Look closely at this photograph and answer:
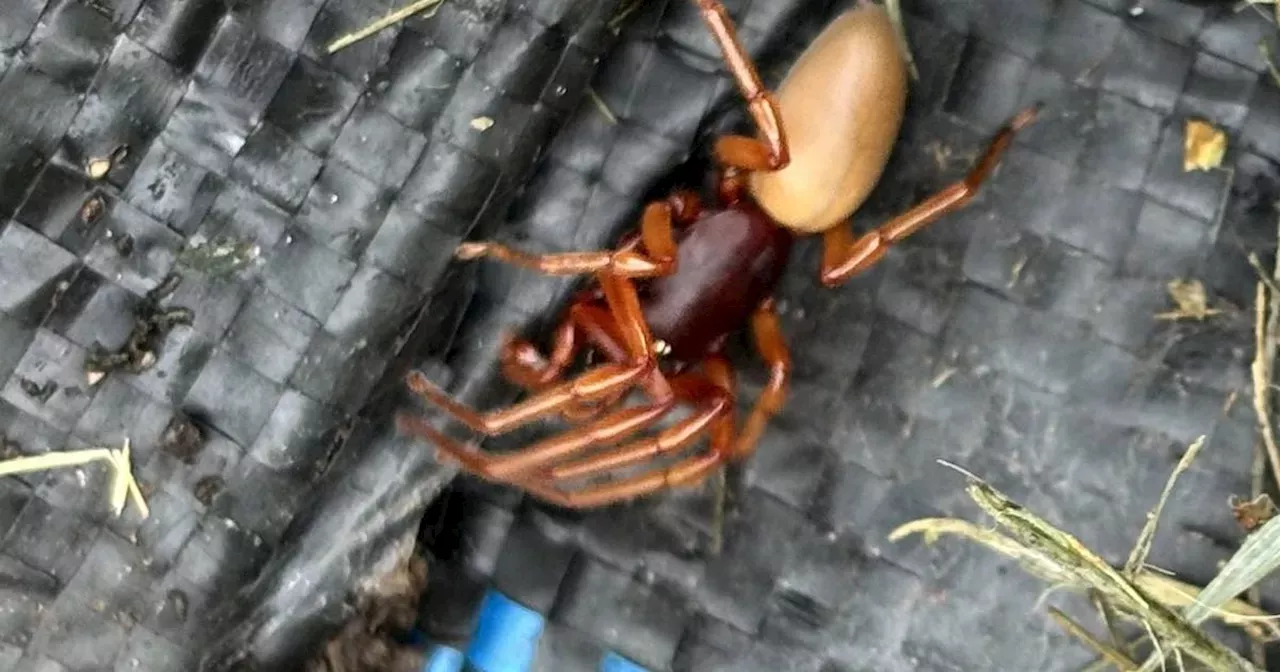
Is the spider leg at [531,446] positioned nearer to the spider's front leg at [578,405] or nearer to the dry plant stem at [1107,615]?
the spider's front leg at [578,405]

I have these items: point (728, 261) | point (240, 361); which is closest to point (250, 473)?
point (240, 361)

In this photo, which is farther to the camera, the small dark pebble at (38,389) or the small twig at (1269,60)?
the small twig at (1269,60)

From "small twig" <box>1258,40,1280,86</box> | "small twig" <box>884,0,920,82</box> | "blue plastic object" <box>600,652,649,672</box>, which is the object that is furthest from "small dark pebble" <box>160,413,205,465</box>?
"small twig" <box>1258,40,1280,86</box>

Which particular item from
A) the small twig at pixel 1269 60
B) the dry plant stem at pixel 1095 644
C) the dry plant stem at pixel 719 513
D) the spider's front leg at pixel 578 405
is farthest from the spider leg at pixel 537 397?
the small twig at pixel 1269 60

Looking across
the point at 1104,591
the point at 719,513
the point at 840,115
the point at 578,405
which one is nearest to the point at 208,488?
the point at 578,405

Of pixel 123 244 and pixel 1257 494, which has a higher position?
pixel 1257 494

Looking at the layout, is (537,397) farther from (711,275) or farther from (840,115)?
(840,115)
